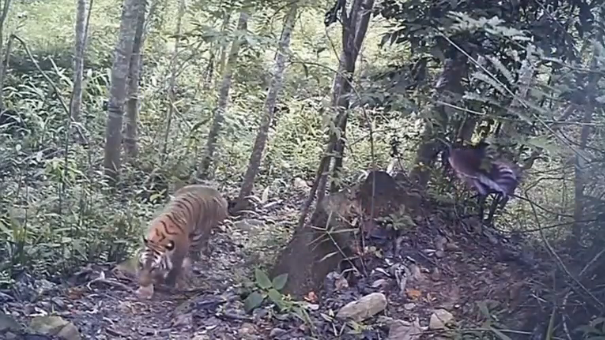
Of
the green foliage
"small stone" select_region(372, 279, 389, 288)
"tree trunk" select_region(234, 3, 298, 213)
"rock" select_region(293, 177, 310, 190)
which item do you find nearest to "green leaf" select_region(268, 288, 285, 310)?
the green foliage

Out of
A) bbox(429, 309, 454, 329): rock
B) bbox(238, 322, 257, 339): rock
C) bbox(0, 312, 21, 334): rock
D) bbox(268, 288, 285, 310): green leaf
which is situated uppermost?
bbox(429, 309, 454, 329): rock

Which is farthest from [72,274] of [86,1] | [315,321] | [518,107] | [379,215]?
[86,1]

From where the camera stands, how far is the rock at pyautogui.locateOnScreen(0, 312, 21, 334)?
156cm

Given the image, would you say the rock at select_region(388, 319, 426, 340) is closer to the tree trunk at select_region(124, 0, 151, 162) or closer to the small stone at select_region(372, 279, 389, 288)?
the small stone at select_region(372, 279, 389, 288)

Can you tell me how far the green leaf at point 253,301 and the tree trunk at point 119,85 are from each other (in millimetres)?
960

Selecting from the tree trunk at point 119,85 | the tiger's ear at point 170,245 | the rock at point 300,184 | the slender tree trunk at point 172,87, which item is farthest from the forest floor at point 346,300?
the slender tree trunk at point 172,87

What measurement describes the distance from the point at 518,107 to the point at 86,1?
2059mm

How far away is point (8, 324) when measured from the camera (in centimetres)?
158

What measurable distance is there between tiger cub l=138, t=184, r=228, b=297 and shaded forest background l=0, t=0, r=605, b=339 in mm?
104

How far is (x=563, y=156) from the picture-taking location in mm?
1458

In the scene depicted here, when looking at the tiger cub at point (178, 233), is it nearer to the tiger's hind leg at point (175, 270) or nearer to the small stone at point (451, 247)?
the tiger's hind leg at point (175, 270)

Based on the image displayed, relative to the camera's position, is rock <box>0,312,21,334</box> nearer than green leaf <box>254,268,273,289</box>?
Yes

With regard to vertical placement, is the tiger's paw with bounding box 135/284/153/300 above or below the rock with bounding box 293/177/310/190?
below

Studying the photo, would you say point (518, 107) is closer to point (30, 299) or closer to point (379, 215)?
point (379, 215)
